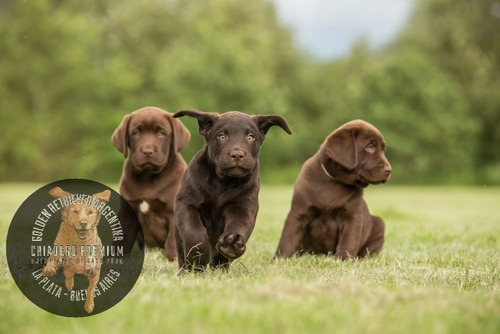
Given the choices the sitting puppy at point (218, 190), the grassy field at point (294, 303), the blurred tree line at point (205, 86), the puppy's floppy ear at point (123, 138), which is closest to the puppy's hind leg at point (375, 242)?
the grassy field at point (294, 303)

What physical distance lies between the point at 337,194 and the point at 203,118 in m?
1.61

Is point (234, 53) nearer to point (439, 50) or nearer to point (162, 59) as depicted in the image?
point (162, 59)

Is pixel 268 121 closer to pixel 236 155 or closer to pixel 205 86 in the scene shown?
pixel 236 155

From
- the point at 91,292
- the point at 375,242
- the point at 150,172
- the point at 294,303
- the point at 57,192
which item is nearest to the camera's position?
the point at 294,303

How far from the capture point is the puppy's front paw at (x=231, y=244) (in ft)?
13.1

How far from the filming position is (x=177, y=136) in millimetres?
5832

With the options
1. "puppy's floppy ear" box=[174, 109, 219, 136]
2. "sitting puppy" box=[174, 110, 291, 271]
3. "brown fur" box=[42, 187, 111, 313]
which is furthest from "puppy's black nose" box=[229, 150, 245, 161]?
"brown fur" box=[42, 187, 111, 313]

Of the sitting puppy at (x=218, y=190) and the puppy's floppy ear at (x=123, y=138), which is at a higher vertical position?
the puppy's floppy ear at (x=123, y=138)

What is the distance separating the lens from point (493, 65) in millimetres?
31891

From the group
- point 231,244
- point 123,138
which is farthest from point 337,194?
point 123,138

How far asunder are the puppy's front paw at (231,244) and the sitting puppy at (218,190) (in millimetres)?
41

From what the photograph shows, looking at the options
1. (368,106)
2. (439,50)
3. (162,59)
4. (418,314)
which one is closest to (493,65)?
(439,50)

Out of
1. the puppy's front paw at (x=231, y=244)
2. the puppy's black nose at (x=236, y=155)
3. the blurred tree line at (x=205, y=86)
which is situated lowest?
the puppy's front paw at (x=231, y=244)

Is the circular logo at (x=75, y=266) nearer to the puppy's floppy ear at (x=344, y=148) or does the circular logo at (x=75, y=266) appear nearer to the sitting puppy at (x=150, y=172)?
the sitting puppy at (x=150, y=172)
